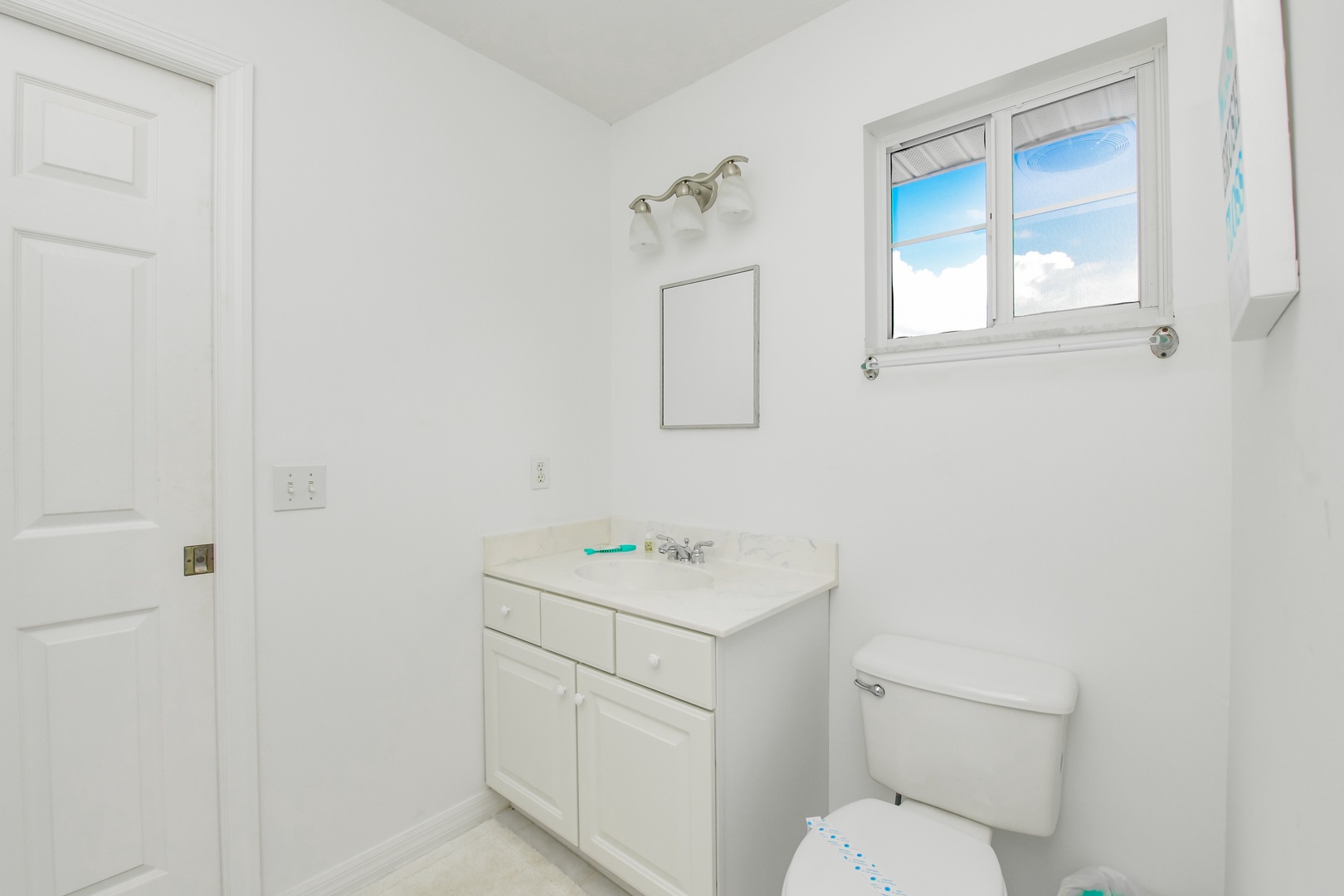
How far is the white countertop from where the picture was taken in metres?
Answer: 1.38

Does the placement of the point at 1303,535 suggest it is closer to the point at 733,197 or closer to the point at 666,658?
the point at 666,658

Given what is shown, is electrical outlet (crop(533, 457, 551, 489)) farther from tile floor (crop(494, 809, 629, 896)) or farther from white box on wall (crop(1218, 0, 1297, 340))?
white box on wall (crop(1218, 0, 1297, 340))

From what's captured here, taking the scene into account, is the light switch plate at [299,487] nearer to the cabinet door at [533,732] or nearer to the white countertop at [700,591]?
the white countertop at [700,591]

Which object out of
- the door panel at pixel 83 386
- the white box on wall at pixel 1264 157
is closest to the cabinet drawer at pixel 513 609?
the door panel at pixel 83 386

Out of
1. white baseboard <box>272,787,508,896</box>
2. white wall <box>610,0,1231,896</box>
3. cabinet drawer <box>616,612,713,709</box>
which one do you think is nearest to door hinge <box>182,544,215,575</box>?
white baseboard <box>272,787,508,896</box>

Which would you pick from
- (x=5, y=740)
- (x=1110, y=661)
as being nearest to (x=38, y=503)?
(x=5, y=740)

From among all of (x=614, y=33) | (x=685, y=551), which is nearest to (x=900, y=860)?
(x=685, y=551)

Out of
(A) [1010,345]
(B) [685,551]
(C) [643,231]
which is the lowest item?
(B) [685,551]

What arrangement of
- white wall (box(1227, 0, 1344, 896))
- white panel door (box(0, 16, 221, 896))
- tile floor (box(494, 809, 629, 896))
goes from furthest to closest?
tile floor (box(494, 809, 629, 896)), white panel door (box(0, 16, 221, 896)), white wall (box(1227, 0, 1344, 896))

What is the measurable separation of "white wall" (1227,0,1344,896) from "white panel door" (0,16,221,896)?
6.19ft

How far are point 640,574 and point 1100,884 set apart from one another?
1.35 meters

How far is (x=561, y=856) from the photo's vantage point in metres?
1.72

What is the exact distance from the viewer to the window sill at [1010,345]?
1.27m

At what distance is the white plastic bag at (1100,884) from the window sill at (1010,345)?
3.77 ft
